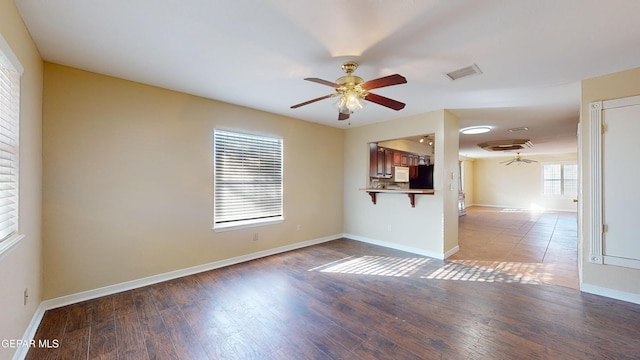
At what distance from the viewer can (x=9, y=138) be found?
5.82 ft

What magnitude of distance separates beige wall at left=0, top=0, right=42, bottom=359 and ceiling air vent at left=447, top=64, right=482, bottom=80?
3.62 metres

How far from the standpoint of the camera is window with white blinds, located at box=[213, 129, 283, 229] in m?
3.81

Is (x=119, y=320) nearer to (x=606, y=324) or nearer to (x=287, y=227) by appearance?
(x=287, y=227)

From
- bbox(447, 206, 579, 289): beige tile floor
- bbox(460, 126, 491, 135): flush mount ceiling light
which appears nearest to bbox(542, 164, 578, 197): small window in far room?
bbox(447, 206, 579, 289): beige tile floor

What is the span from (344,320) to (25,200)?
2.88 meters

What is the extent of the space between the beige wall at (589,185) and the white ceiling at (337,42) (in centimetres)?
16

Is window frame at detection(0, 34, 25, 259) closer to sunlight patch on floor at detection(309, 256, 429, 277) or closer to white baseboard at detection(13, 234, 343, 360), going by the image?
white baseboard at detection(13, 234, 343, 360)

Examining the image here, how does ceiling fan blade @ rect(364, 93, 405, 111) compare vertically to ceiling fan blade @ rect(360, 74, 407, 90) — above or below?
below

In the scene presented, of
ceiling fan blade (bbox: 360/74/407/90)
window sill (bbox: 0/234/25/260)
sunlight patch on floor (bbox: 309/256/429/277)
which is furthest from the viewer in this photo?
sunlight patch on floor (bbox: 309/256/429/277)

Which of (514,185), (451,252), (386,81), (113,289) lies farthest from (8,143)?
(514,185)

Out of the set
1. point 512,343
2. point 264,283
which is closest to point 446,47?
point 512,343

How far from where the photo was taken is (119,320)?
2.33 metres

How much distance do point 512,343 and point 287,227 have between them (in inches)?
134

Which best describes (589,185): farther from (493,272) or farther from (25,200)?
(25,200)
